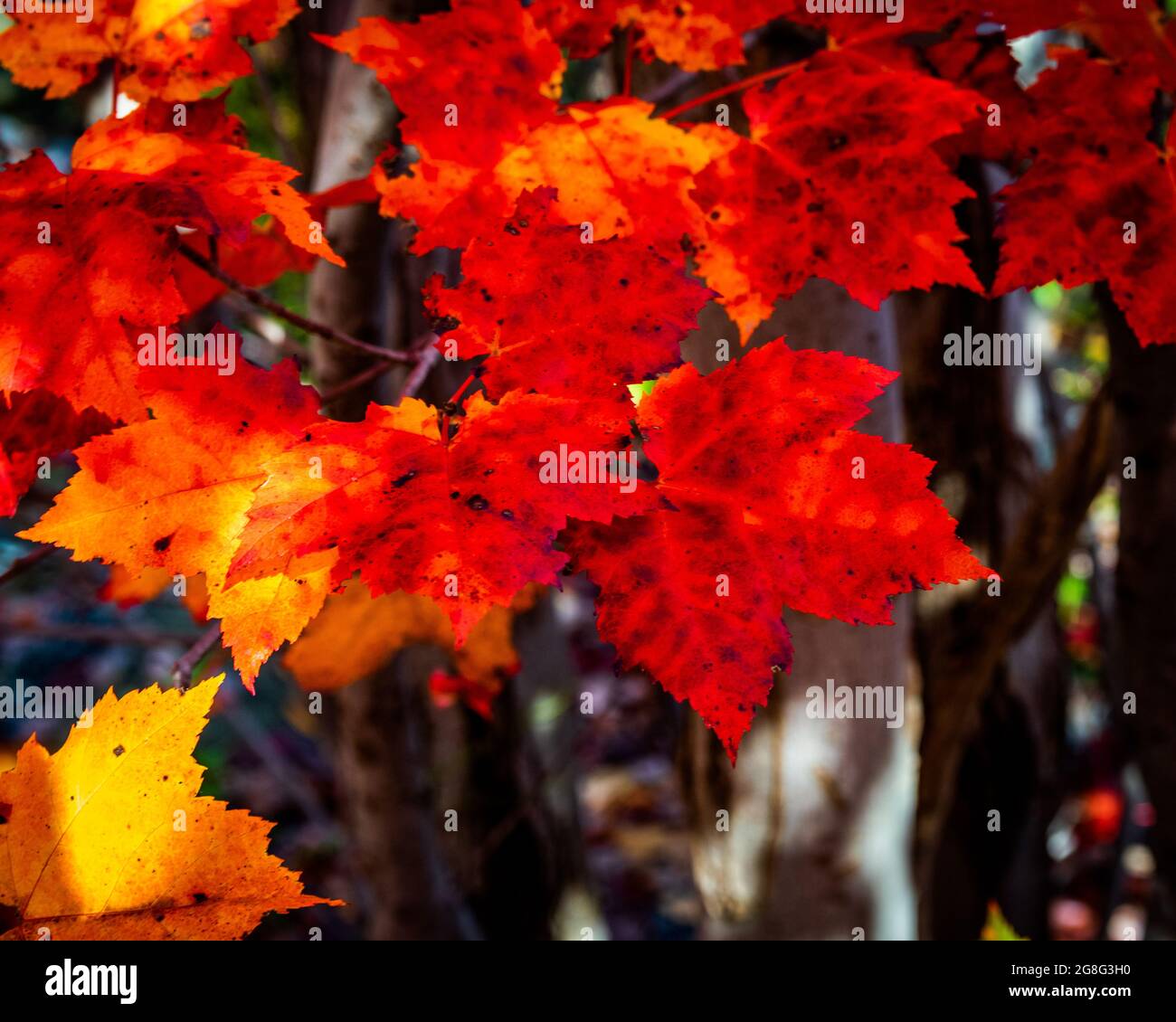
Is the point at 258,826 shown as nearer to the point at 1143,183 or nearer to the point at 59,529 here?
the point at 59,529

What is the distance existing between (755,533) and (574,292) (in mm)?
219

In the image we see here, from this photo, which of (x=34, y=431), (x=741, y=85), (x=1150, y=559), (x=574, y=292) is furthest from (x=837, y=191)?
(x=1150, y=559)

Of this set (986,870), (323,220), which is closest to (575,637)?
(986,870)

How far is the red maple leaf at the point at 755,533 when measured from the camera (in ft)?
1.97

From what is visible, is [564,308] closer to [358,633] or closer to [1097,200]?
[1097,200]

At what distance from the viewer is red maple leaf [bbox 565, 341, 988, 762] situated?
601mm

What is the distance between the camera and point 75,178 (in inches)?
24.8

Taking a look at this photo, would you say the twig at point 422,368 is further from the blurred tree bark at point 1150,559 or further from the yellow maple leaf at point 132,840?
the blurred tree bark at point 1150,559

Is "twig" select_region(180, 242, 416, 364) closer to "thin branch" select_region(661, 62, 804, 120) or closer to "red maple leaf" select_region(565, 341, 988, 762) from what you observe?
"red maple leaf" select_region(565, 341, 988, 762)

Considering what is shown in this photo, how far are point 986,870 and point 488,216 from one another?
1.77m

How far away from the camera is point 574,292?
616 mm

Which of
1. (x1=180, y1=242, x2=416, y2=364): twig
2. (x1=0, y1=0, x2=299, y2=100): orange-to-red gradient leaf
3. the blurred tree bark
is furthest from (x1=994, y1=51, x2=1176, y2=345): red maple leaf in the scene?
(x1=0, y1=0, x2=299, y2=100): orange-to-red gradient leaf

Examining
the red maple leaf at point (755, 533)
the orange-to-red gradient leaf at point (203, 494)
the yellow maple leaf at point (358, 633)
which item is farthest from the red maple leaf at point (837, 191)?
the yellow maple leaf at point (358, 633)

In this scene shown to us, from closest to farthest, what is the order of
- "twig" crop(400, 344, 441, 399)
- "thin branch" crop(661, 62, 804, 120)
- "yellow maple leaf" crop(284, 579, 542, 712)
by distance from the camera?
1. "twig" crop(400, 344, 441, 399)
2. "thin branch" crop(661, 62, 804, 120)
3. "yellow maple leaf" crop(284, 579, 542, 712)
